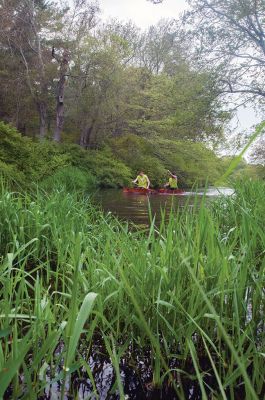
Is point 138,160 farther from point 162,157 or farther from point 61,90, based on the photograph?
point 61,90

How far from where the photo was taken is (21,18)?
2283 cm

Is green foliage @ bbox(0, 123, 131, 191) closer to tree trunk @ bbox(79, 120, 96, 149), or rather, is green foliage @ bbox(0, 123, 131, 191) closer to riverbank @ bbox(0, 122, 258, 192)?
riverbank @ bbox(0, 122, 258, 192)

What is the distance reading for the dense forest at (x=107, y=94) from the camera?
18266 mm

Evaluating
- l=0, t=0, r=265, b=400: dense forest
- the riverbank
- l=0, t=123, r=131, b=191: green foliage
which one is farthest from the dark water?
the riverbank

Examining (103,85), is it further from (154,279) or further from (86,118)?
(154,279)

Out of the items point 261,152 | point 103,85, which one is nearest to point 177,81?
point 103,85

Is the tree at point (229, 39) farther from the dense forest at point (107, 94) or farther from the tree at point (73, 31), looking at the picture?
the tree at point (73, 31)

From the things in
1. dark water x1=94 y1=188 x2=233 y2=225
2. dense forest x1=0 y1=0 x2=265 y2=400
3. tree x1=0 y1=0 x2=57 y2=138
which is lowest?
dark water x1=94 y1=188 x2=233 y2=225

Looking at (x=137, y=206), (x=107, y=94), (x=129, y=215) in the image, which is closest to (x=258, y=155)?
(x=107, y=94)

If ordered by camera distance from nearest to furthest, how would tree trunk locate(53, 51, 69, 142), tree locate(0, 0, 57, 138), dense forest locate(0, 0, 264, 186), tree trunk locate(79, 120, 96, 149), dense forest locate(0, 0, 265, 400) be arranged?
dense forest locate(0, 0, 265, 400)
dense forest locate(0, 0, 264, 186)
tree locate(0, 0, 57, 138)
tree trunk locate(53, 51, 69, 142)
tree trunk locate(79, 120, 96, 149)

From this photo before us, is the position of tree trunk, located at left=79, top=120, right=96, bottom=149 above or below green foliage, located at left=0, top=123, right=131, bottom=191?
above

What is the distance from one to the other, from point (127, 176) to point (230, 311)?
2394cm

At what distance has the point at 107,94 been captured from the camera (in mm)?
25344

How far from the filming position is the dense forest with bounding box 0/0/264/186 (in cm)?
1827
